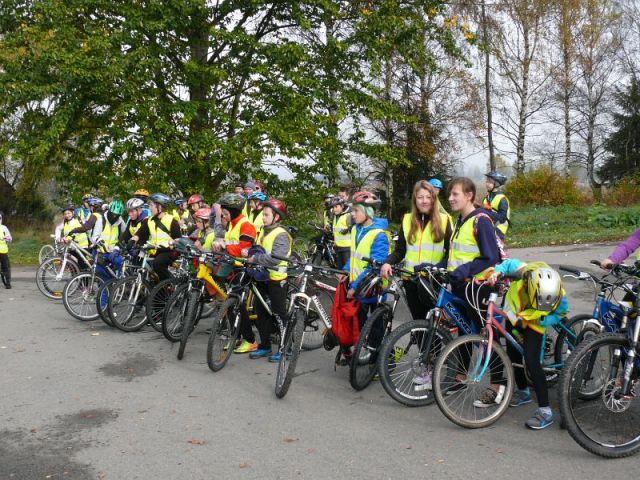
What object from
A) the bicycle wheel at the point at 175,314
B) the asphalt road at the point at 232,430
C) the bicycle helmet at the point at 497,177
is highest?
the bicycle helmet at the point at 497,177

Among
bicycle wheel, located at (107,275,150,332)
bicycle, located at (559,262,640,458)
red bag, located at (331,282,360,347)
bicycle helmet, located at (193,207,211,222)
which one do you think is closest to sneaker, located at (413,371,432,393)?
red bag, located at (331,282,360,347)

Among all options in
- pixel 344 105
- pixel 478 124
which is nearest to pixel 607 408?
pixel 344 105

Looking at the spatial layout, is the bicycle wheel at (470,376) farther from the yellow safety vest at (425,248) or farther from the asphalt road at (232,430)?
the yellow safety vest at (425,248)

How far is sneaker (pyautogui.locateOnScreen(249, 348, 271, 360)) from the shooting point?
24.2ft

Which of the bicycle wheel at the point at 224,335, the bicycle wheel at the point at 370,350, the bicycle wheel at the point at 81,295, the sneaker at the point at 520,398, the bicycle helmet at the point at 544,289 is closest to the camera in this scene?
the bicycle helmet at the point at 544,289

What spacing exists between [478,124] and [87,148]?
65.2 ft

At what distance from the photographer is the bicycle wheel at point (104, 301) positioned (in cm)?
896

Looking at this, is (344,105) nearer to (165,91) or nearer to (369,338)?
(165,91)

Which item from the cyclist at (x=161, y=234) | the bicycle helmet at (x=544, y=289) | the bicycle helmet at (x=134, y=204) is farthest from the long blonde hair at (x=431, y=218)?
the bicycle helmet at (x=134, y=204)

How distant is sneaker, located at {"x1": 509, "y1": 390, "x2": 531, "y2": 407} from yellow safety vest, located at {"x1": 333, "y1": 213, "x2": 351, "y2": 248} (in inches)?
260

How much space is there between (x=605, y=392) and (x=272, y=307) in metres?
3.81

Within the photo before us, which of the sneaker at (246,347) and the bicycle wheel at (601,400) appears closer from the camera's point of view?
the bicycle wheel at (601,400)

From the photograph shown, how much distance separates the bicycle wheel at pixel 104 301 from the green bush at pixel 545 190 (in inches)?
847

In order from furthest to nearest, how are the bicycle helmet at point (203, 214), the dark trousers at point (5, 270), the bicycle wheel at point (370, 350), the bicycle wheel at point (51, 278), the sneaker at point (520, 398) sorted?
the dark trousers at point (5, 270) → the bicycle wheel at point (51, 278) → the bicycle helmet at point (203, 214) → the bicycle wheel at point (370, 350) → the sneaker at point (520, 398)
